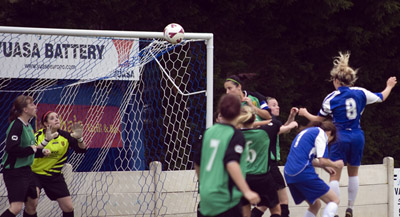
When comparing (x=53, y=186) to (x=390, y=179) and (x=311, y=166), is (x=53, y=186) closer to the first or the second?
(x=311, y=166)

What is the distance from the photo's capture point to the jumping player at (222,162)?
5598mm

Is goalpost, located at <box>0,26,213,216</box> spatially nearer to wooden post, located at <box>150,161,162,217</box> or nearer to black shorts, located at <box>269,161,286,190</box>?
wooden post, located at <box>150,161,162,217</box>

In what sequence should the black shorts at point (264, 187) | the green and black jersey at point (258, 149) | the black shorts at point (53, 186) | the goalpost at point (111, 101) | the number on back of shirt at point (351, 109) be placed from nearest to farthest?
the green and black jersey at point (258, 149)
the black shorts at point (264, 187)
the number on back of shirt at point (351, 109)
the black shorts at point (53, 186)
the goalpost at point (111, 101)

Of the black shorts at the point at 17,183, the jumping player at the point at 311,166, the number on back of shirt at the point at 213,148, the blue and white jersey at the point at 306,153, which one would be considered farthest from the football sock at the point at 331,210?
the black shorts at the point at 17,183

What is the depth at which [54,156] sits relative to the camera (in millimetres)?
8727

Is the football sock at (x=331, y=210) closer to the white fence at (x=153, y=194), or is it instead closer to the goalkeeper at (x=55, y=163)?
the white fence at (x=153, y=194)

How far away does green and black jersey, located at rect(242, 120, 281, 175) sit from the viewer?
7.22m

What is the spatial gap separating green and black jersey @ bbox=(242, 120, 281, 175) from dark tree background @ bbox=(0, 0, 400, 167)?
5018 mm

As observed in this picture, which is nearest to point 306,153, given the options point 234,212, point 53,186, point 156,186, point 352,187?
point 352,187

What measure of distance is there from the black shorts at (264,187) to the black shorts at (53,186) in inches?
101

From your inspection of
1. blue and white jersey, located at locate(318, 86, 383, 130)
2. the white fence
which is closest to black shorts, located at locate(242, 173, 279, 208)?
blue and white jersey, located at locate(318, 86, 383, 130)

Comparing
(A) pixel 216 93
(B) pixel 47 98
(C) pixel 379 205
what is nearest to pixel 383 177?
(C) pixel 379 205

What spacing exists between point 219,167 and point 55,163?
3.70 m

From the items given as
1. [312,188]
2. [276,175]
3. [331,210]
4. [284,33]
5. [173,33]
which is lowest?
[331,210]
